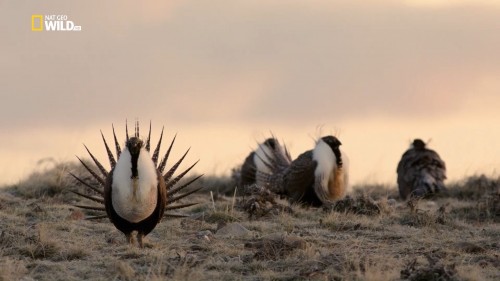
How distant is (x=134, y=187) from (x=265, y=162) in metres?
4.67

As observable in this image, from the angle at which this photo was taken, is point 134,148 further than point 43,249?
No

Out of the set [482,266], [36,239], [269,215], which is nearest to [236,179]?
[269,215]

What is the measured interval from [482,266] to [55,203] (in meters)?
4.73

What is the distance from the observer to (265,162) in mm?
10930

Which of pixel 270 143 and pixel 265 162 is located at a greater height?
pixel 270 143

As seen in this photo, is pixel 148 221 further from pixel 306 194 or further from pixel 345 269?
pixel 306 194

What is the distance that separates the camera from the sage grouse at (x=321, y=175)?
9523 millimetres

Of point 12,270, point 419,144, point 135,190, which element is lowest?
point 12,270

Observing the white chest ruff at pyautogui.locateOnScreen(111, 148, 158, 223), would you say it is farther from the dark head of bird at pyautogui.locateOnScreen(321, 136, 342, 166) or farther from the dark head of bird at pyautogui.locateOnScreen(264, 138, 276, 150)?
the dark head of bird at pyautogui.locateOnScreen(264, 138, 276, 150)

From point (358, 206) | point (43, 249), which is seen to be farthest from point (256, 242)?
point (358, 206)

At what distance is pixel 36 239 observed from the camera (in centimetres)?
683

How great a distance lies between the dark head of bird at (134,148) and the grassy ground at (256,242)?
0.54m

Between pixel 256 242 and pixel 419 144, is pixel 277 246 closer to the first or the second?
pixel 256 242

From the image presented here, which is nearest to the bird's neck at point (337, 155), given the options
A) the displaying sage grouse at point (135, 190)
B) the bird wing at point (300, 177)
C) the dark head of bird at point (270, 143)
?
the bird wing at point (300, 177)
